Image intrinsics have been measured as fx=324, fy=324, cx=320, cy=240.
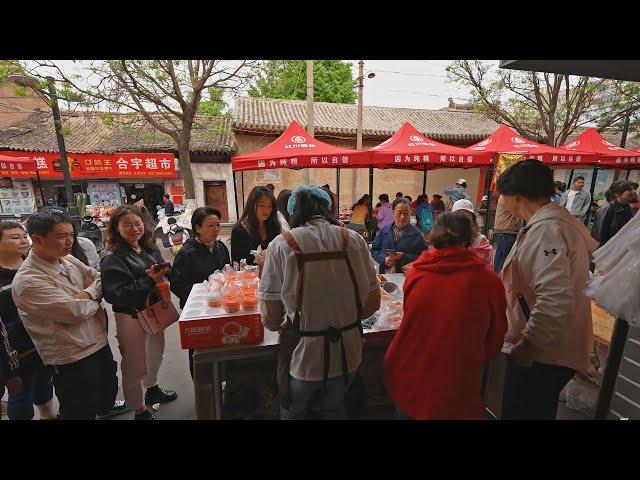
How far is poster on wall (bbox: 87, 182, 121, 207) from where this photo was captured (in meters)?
12.6

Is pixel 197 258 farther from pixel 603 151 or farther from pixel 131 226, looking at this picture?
pixel 603 151

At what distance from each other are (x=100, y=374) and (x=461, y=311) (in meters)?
2.25

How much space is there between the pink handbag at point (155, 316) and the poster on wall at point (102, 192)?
12463 mm

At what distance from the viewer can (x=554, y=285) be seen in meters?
1.45

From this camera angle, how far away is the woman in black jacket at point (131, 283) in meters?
2.12

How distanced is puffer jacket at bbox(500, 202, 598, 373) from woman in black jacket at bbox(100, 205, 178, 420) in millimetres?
2153

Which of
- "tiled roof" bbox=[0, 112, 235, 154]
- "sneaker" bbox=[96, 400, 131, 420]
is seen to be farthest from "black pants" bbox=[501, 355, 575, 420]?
"tiled roof" bbox=[0, 112, 235, 154]

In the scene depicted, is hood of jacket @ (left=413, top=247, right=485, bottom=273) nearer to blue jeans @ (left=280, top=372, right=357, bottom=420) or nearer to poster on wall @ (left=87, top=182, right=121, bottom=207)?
blue jeans @ (left=280, top=372, right=357, bottom=420)

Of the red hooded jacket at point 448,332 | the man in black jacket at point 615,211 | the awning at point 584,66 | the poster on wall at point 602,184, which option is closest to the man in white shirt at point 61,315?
the red hooded jacket at point 448,332

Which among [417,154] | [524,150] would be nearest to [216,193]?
[417,154]

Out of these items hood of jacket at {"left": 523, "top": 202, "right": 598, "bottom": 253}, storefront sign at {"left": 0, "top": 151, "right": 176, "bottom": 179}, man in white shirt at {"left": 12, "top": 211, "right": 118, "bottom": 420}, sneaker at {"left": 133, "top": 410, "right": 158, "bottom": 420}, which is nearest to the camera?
hood of jacket at {"left": 523, "top": 202, "right": 598, "bottom": 253}

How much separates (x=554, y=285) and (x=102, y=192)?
48.9ft

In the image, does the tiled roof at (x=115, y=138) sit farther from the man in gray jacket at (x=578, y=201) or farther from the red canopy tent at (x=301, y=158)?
the man in gray jacket at (x=578, y=201)
